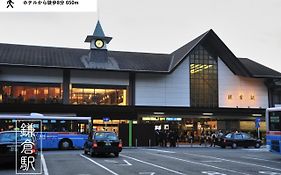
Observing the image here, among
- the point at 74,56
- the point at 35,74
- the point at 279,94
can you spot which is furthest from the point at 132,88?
the point at 279,94

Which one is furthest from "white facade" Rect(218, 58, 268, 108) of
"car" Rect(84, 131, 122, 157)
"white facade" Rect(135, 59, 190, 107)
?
"car" Rect(84, 131, 122, 157)

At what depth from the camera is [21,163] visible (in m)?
16.5

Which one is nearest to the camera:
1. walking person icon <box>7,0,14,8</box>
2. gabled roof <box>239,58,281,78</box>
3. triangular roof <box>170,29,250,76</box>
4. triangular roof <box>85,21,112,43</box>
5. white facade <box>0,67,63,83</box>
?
walking person icon <box>7,0,14,8</box>

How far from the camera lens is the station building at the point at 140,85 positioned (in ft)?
141

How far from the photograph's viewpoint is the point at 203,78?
48.9 m

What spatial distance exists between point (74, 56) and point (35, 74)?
17.3 feet

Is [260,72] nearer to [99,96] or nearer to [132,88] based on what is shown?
[132,88]

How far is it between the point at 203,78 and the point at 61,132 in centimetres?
2245

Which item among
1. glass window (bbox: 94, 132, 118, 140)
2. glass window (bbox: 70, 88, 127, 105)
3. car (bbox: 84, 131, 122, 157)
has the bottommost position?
car (bbox: 84, 131, 122, 157)

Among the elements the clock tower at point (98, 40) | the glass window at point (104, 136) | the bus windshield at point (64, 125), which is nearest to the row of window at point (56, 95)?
the clock tower at point (98, 40)

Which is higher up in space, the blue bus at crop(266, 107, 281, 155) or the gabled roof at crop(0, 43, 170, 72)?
the gabled roof at crop(0, 43, 170, 72)

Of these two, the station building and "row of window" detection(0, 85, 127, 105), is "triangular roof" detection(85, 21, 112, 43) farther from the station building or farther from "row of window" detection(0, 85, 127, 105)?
"row of window" detection(0, 85, 127, 105)

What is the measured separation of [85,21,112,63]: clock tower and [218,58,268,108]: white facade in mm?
14217

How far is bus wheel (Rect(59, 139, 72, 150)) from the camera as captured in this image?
31594mm
